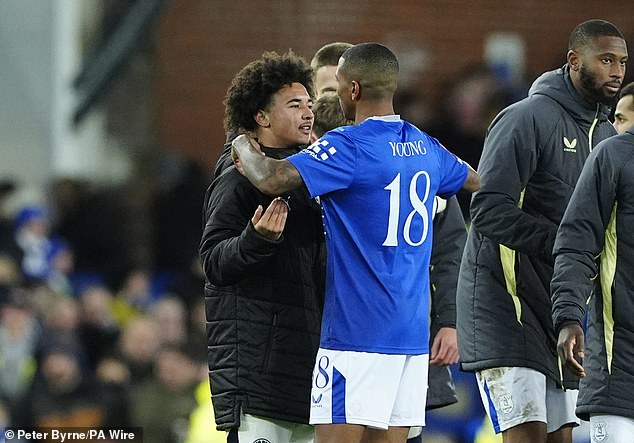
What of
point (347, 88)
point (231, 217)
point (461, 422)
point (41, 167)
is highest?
point (347, 88)

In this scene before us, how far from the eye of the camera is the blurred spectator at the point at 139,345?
453 inches

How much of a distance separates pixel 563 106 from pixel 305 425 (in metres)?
1.55

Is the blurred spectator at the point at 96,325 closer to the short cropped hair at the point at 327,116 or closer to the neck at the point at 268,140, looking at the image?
Answer: the short cropped hair at the point at 327,116

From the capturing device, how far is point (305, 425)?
556cm

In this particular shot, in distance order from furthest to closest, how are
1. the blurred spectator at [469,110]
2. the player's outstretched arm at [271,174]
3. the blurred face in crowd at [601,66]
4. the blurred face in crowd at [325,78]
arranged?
1. the blurred spectator at [469,110]
2. the blurred face in crowd at [325,78]
3. the blurred face in crowd at [601,66]
4. the player's outstretched arm at [271,174]

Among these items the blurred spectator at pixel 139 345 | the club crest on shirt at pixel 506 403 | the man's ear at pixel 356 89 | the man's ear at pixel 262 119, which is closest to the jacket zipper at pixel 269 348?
the man's ear at pixel 262 119

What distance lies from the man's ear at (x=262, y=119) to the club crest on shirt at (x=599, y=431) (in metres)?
1.48

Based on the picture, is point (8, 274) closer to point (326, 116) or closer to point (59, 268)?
point (59, 268)

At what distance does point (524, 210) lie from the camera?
239 inches

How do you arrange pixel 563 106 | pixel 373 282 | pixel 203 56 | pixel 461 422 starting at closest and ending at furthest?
pixel 373 282, pixel 563 106, pixel 461 422, pixel 203 56

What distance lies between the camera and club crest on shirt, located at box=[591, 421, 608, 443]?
5301 mm

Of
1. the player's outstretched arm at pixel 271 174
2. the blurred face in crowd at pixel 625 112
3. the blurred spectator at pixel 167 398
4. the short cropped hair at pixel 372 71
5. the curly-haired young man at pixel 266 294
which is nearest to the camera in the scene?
the player's outstretched arm at pixel 271 174

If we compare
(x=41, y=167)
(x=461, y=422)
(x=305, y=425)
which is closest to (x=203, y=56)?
(x=41, y=167)

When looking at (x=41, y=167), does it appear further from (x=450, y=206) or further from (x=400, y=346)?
(x=400, y=346)
